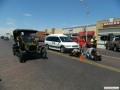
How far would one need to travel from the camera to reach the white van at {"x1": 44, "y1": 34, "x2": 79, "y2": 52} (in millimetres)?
22594

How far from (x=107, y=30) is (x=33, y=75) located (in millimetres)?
44956

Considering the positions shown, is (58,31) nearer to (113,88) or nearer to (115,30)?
(115,30)

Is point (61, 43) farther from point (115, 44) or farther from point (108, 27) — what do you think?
point (108, 27)

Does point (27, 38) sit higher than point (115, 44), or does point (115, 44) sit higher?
point (27, 38)

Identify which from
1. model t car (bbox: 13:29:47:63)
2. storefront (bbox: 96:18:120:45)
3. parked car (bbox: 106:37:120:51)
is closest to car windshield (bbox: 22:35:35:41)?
model t car (bbox: 13:29:47:63)

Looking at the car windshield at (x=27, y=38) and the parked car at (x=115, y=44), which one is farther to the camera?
the parked car at (x=115, y=44)

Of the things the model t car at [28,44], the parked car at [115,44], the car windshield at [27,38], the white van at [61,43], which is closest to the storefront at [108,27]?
the parked car at [115,44]

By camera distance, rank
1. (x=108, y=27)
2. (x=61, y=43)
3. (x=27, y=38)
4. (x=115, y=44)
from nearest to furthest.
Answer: (x=27, y=38)
(x=61, y=43)
(x=115, y=44)
(x=108, y=27)

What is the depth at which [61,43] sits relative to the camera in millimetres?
23234

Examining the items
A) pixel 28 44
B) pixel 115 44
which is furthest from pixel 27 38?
pixel 115 44

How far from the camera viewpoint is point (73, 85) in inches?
331

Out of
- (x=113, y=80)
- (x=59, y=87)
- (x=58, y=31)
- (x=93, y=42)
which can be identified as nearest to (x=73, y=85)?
(x=59, y=87)

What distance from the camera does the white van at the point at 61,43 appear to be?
74.1 ft

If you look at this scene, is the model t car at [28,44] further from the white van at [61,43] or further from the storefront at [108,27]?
the storefront at [108,27]
